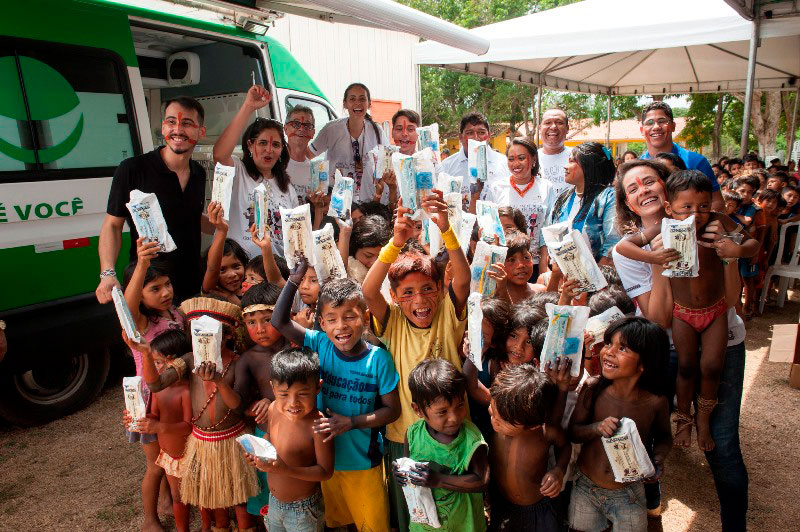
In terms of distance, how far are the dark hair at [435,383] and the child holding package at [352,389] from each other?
22 centimetres

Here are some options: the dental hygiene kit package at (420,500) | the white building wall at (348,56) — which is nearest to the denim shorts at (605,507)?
the dental hygiene kit package at (420,500)

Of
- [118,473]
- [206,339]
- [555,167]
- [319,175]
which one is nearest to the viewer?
[206,339]

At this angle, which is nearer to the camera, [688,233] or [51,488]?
[688,233]

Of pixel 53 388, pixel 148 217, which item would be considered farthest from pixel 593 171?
pixel 53 388

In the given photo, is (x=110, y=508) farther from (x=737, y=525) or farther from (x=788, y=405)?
(x=788, y=405)

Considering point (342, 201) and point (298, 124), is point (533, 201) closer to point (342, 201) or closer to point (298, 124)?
point (342, 201)

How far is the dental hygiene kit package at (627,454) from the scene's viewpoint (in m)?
1.85

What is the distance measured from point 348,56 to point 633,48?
953cm

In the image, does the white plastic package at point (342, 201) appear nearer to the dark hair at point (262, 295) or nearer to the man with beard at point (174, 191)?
the dark hair at point (262, 295)

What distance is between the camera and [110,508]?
2.90m

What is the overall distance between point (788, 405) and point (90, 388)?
4.94 m

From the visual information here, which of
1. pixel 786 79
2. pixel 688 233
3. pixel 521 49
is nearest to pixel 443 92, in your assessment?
pixel 786 79

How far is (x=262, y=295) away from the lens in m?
2.53

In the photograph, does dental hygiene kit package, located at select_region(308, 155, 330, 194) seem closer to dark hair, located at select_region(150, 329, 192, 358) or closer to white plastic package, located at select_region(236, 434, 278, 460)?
dark hair, located at select_region(150, 329, 192, 358)
